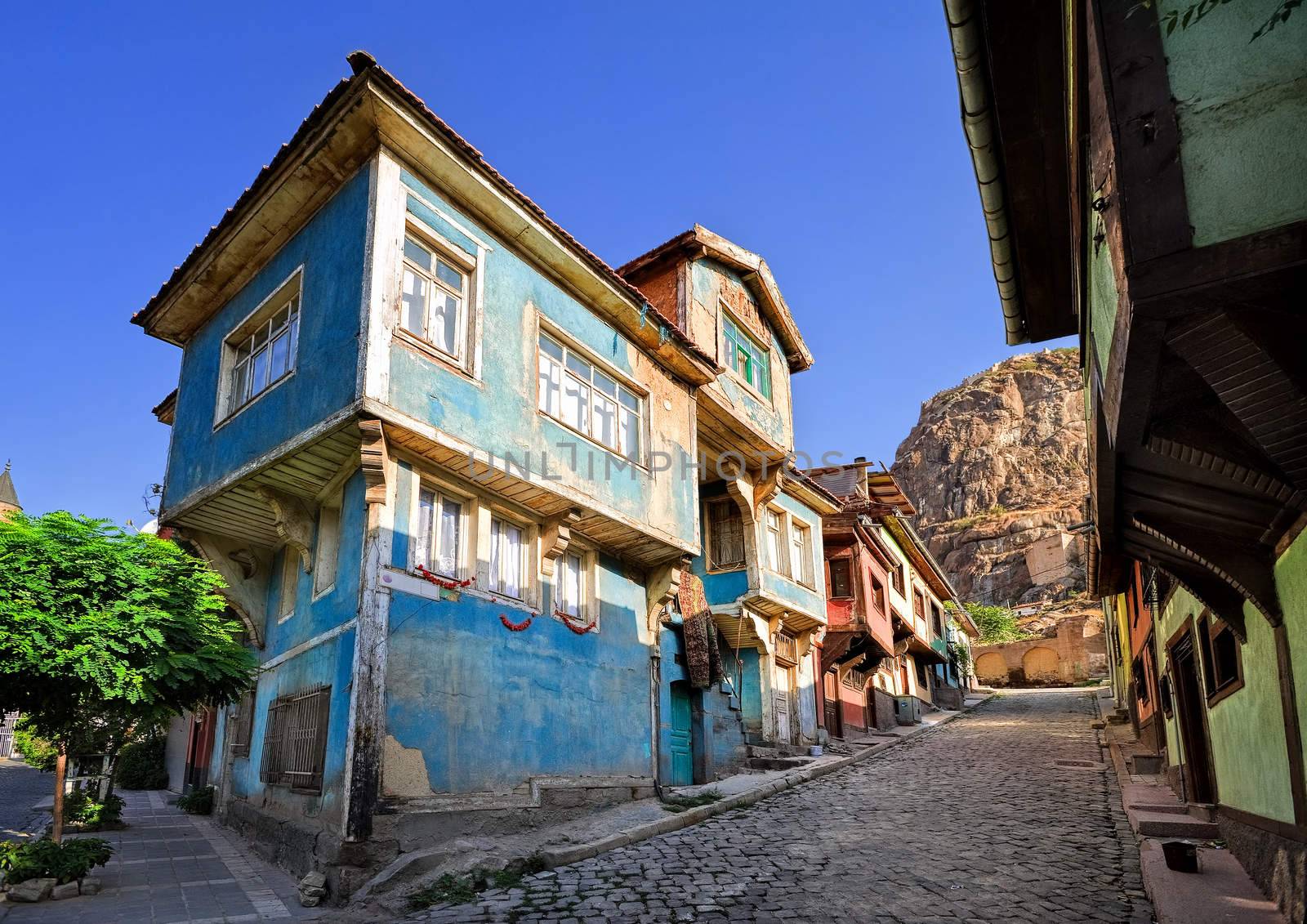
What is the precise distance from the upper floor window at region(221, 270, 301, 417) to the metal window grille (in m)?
3.90

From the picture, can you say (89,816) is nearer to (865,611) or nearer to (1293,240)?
(1293,240)

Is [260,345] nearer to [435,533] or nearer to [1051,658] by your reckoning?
[435,533]

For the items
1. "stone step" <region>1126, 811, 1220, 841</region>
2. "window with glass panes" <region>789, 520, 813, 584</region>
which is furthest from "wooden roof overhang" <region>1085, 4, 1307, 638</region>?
"window with glass panes" <region>789, 520, 813, 584</region>

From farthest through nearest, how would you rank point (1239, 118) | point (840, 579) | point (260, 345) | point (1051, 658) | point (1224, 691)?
point (1051, 658)
point (840, 579)
point (260, 345)
point (1224, 691)
point (1239, 118)

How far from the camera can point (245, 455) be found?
11453 mm

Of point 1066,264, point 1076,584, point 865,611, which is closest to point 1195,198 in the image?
point 1066,264

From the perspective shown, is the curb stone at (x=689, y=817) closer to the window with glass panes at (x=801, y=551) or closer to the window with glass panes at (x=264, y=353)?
the window with glass panes at (x=801, y=551)

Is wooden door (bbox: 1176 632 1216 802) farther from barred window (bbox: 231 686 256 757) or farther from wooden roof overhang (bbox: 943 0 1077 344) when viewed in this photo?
barred window (bbox: 231 686 256 757)

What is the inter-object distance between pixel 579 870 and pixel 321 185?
28.0ft

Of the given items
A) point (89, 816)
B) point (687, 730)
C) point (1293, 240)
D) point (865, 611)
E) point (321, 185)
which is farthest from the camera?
point (865, 611)

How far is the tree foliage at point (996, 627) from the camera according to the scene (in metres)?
55.7

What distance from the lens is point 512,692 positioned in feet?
36.8

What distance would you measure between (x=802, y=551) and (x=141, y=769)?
17.0 meters

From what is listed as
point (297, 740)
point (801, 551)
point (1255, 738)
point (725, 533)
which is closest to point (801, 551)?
point (801, 551)
